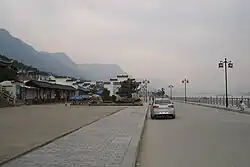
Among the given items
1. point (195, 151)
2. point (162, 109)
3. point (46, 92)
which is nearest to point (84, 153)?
point (195, 151)

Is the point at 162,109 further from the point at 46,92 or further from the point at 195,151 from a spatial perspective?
the point at 46,92

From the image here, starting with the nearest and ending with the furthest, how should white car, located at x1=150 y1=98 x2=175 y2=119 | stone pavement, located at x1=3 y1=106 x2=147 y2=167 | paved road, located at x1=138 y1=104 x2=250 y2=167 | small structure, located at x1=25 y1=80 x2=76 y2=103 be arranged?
stone pavement, located at x1=3 y1=106 x2=147 y2=167 → paved road, located at x1=138 y1=104 x2=250 y2=167 → white car, located at x1=150 y1=98 x2=175 y2=119 → small structure, located at x1=25 y1=80 x2=76 y2=103

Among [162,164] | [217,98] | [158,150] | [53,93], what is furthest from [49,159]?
[53,93]

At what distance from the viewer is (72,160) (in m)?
9.41

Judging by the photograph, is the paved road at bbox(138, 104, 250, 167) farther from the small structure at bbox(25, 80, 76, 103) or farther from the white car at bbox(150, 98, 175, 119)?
the small structure at bbox(25, 80, 76, 103)

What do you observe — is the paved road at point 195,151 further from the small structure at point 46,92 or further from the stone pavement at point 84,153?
the small structure at point 46,92

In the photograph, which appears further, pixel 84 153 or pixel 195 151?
pixel 195 151

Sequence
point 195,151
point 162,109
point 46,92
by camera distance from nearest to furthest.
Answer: point 195,151, point 162,109, point 46,92

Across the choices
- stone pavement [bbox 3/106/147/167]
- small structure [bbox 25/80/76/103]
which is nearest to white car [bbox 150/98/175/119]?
stone pavement [bbox 3/106/147/167]

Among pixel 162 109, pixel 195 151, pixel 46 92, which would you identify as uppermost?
pixel 46 92

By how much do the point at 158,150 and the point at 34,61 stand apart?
159787 millimetres

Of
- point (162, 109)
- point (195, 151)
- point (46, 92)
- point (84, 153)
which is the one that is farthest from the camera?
point (46, 92)

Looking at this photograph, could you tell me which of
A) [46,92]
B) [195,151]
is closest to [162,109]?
[195,151]

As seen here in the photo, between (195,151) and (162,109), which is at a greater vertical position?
(162,109)
